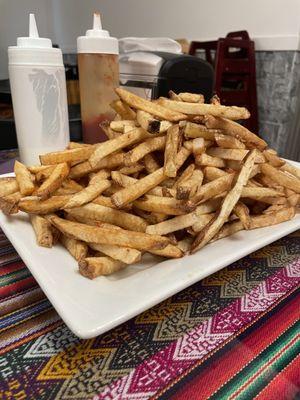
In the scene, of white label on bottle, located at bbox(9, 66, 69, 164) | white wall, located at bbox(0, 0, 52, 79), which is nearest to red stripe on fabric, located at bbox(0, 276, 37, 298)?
white label on bottle, located at bbox(9, 66, 69, 164)

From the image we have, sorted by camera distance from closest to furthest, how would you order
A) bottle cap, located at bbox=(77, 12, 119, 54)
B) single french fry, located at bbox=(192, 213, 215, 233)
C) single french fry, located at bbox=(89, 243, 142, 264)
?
single french fry, located at bbox=(89, 243, 142, 264)
single french fry, located at bbox=(192, 213, 215, 233)
bottle cap, located at bbox=(77, 12, 119, 54)

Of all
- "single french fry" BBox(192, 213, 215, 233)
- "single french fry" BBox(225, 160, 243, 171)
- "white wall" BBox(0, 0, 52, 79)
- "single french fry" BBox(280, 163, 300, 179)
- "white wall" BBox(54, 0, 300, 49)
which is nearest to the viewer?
"single french fry" BBox(192, 213, 215, 233)

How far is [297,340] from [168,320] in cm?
21

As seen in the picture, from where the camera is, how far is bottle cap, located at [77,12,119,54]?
1189 millimetres

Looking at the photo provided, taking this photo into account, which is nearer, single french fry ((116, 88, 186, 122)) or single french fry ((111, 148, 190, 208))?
single french fry ((111, 148, 190, 208))

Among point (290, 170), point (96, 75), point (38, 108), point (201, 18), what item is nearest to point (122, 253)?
point (290, 170)

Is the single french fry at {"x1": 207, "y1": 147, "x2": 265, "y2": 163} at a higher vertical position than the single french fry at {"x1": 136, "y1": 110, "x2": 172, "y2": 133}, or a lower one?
lower

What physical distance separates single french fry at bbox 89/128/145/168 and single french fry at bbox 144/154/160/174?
0.05 meters

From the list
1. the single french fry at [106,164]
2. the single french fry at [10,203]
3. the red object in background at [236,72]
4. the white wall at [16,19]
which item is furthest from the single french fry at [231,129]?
the white wall at [16,19]

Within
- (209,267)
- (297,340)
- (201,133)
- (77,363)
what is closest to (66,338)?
(77,363)

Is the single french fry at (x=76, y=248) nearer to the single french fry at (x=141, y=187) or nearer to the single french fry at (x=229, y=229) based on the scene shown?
the single french fry at (x=141, y=187)

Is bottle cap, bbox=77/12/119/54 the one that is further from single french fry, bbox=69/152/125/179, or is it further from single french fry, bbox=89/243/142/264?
single french fry, bbox=89/243/142/264

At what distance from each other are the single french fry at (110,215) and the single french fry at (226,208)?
4.5 inches

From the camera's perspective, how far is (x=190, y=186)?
0.62 m
